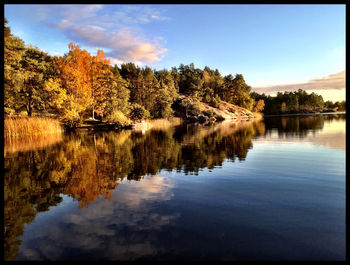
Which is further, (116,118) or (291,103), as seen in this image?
(291,103)

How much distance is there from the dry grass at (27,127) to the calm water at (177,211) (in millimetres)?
19969

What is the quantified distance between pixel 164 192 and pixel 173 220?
272 cm

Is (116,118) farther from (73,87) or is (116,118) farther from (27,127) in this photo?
(27,127)

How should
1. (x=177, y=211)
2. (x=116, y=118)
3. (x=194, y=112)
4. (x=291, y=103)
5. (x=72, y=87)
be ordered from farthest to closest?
1. (x=291, y=103)
2. (x=194, y=112)
3. (x=116, y=118)
4. (x=72, y=87)
5. (x=177, y=211)

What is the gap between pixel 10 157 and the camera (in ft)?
56.2

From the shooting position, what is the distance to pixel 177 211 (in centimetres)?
742

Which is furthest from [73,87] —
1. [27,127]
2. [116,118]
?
[27,127]

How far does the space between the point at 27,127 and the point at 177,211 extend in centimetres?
3250

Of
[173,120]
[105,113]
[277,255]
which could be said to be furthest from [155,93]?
[277,255]

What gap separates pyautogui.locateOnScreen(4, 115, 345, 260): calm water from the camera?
5.30m

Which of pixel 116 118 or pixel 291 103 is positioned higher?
pixel 291 103

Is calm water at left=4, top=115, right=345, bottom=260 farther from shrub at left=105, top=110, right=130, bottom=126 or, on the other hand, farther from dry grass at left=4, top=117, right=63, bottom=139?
shrub at left=105, top=110, right=130, bottom=126

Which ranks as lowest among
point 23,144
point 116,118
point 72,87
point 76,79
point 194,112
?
point 23,144

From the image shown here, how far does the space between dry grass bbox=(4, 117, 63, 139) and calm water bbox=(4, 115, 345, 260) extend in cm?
1997
